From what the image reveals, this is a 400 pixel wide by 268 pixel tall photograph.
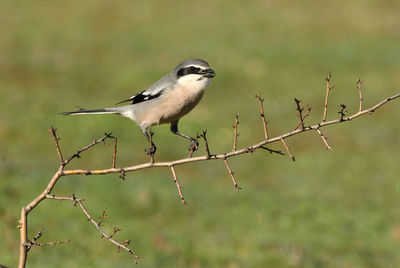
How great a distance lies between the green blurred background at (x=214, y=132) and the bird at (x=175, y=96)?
437cm

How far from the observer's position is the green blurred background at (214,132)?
1152 cm

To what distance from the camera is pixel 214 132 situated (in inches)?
846

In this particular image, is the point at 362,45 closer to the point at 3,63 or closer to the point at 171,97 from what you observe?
the point at 3,63

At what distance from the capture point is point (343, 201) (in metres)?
15.3

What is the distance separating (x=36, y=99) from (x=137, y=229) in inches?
495

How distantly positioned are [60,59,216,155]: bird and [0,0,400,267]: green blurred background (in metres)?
4.37

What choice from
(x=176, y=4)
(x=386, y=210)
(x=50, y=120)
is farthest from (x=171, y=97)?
(x=176, y=4)

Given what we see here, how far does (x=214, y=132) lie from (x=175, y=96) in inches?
629

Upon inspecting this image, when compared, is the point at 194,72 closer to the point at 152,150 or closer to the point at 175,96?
the point at 175,96

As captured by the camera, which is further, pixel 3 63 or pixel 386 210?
pixel 3 63

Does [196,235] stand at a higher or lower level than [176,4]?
lower

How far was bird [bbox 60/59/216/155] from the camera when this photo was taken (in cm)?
531

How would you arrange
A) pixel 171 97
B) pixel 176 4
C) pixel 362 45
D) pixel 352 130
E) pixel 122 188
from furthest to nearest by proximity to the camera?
pixel 176 4 → pixel 362 45 → pixel 352 130 → pixel 122 188 → pixel 171 97

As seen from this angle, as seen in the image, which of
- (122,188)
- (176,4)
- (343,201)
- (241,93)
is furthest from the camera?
(176,4)
